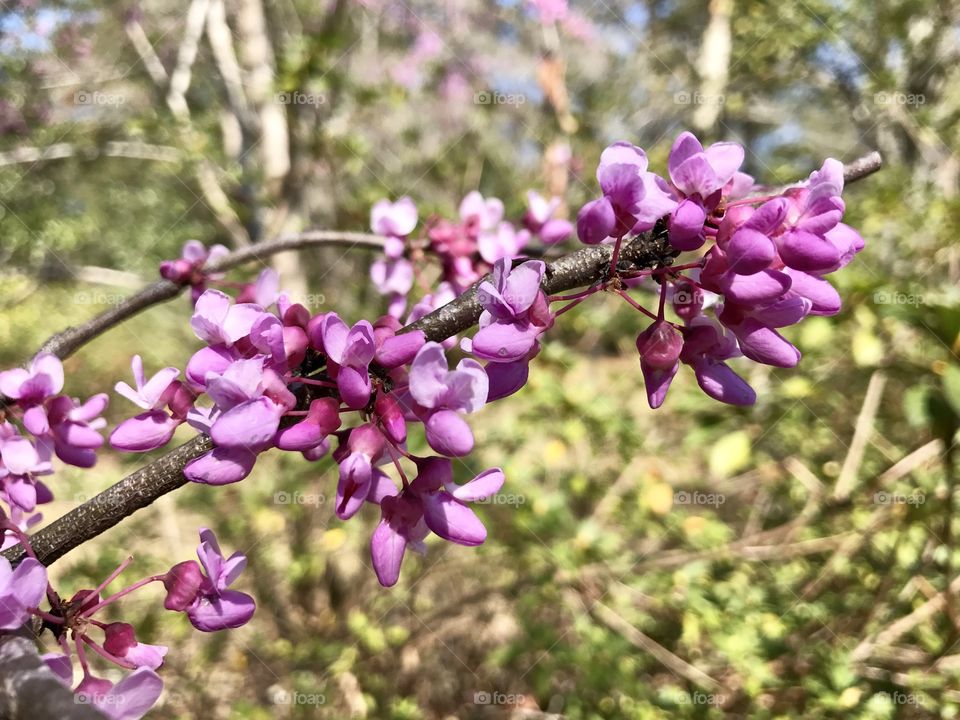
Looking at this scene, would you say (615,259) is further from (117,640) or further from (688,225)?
(117,640)

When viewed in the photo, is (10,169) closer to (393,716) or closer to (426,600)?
(426,600)

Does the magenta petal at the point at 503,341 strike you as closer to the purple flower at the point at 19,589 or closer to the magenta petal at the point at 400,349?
the magenta petal at the point at 400,349

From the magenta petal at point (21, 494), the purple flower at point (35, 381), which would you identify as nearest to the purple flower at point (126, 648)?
the magenta petal at point (21, 494)

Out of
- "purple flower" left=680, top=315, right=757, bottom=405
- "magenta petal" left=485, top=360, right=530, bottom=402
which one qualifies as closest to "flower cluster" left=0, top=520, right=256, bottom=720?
"magenta petal" left=485, top=360, right=530, bottom=402

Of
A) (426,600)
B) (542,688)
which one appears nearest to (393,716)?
(542,688)

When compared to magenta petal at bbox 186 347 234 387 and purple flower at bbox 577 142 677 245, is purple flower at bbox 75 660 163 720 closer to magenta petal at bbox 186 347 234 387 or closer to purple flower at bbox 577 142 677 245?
magenta petal at bbox 186 347 234 387
